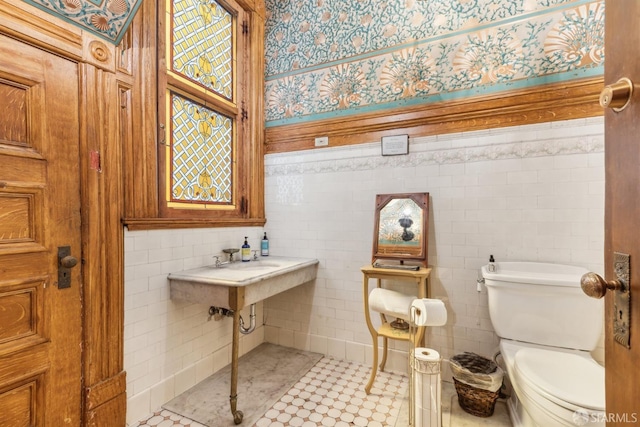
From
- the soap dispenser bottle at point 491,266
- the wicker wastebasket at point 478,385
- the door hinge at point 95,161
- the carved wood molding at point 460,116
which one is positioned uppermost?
the carved wood molding at point 460,116

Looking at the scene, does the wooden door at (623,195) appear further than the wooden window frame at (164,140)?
No

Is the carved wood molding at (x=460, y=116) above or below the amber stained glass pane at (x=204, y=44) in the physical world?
below

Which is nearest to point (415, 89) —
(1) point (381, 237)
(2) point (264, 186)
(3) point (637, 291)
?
(1) point (381, 237)

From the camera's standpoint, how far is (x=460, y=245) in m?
2.19

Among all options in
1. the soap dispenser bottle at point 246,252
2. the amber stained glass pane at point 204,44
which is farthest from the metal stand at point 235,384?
the amber stained glass pane at point 204,44

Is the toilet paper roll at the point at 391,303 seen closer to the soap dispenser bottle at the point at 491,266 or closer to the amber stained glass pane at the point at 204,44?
the soap dispenser bottle at the point at 491,266

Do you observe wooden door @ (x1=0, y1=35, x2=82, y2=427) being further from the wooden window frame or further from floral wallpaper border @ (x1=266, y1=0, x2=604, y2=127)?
floral wallpaper border @ (x1=266, y1=0, x2=604, y2=127)

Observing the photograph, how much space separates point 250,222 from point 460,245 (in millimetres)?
1716

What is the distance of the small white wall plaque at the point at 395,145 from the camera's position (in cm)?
233

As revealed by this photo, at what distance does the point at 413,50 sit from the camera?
91.3 inches

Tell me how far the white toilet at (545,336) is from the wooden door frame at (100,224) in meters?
2.11

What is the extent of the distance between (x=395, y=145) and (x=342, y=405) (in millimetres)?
1854

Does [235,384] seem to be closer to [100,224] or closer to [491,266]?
[100,224]

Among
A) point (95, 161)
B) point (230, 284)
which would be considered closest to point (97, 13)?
point (95, 161)
